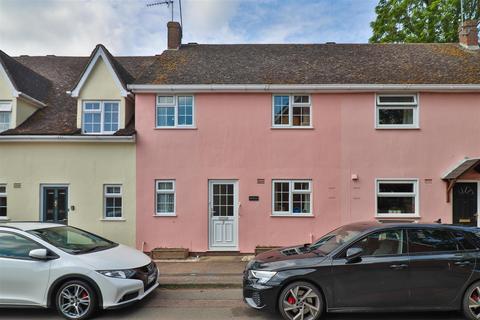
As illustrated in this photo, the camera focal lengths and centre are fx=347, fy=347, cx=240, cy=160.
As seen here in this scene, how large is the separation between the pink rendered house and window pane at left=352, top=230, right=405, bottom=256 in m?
5.53

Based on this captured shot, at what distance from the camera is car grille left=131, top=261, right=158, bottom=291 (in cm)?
626

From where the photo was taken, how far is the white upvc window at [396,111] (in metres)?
11.5

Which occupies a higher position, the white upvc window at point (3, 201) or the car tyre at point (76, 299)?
the white upvc window at point (3, 201)

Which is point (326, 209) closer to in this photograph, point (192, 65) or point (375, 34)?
point (192, 65)

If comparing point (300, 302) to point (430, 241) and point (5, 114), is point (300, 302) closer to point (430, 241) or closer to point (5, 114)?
point (430, 241)

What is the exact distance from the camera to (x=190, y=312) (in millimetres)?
6168

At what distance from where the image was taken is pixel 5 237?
20.6 feet

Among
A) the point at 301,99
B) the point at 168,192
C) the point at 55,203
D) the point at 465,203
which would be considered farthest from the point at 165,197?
the point at 465,203

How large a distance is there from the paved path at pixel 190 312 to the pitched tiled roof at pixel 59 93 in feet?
21.3

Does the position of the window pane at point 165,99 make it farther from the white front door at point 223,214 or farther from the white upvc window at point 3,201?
the white upvc window at point 3,201

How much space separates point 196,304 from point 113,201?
6263 mm

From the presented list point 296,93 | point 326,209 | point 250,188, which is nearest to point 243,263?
point 250,188

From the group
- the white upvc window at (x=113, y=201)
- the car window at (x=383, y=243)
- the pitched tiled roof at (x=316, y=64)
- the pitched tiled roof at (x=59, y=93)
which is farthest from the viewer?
the pitched tiled roof at (x=59, y=93)

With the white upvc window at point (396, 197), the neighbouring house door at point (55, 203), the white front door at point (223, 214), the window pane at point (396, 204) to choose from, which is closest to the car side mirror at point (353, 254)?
the white front door at point (223, 214)
